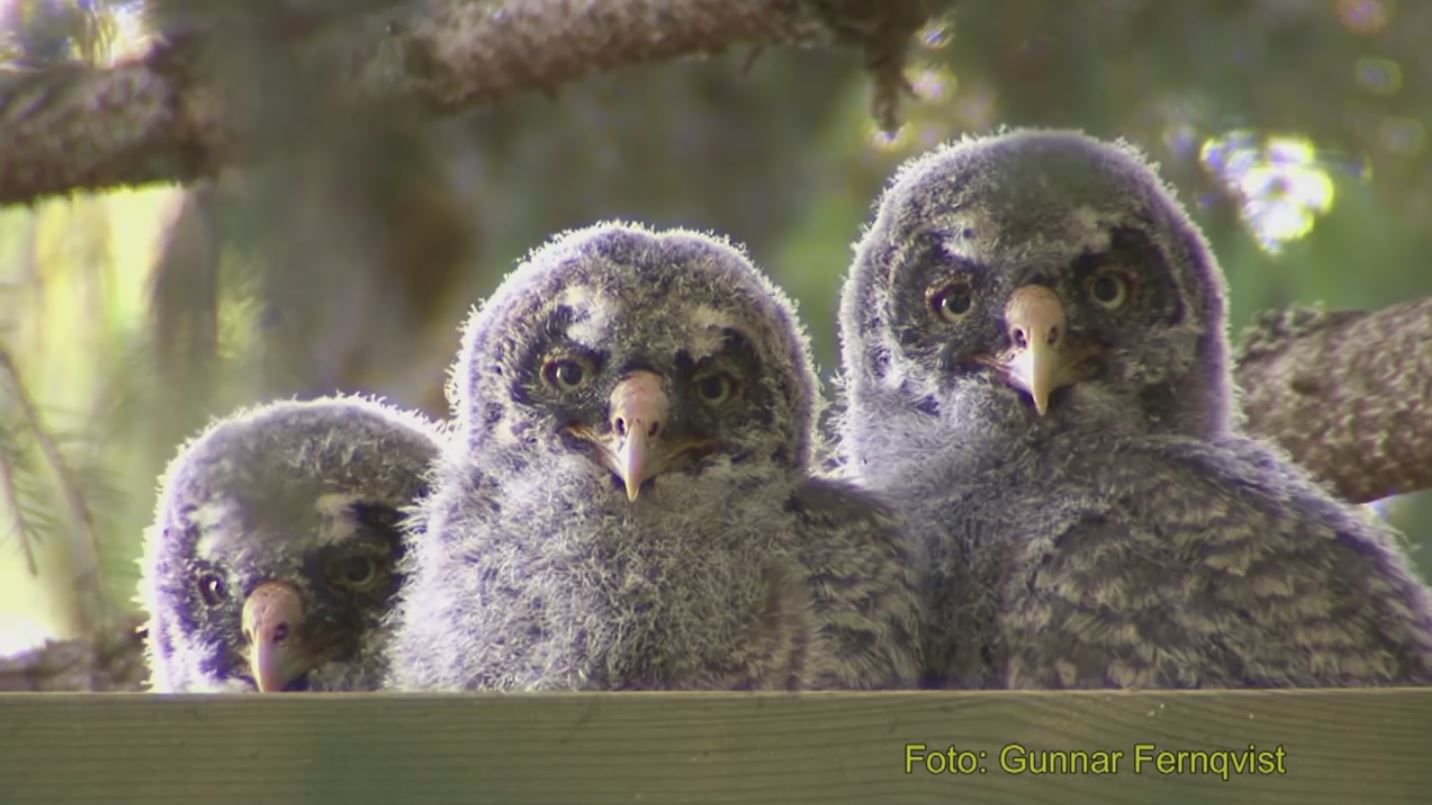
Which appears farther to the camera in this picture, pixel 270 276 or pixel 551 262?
pixel 551 262

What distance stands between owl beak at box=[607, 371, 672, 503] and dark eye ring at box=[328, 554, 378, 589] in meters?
0.50

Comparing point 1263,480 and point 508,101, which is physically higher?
point 508,101

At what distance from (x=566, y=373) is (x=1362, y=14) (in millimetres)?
1060

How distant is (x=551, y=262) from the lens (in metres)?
2.25

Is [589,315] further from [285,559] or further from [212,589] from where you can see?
[212,589]

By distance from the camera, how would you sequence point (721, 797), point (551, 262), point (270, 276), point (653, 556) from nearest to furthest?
point (270, 276) → point (721, 797) → point (653, 556) → point (551, 262)

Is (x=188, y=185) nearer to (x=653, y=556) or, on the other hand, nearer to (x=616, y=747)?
(x=653, y=556)

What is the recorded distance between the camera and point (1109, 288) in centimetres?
232

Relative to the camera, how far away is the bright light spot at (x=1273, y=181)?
166cm

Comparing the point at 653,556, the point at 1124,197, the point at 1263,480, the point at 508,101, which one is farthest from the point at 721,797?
the point at 508,101

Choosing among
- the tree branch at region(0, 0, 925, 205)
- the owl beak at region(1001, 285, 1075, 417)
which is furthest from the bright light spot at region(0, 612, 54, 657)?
the owl beak at region(1001, 285, 1075, 417)

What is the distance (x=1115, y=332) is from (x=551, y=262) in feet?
2.55

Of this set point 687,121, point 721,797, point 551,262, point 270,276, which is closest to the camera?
point 270,276

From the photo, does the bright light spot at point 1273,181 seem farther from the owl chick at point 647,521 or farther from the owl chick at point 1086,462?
the owl chick at point 647,521
